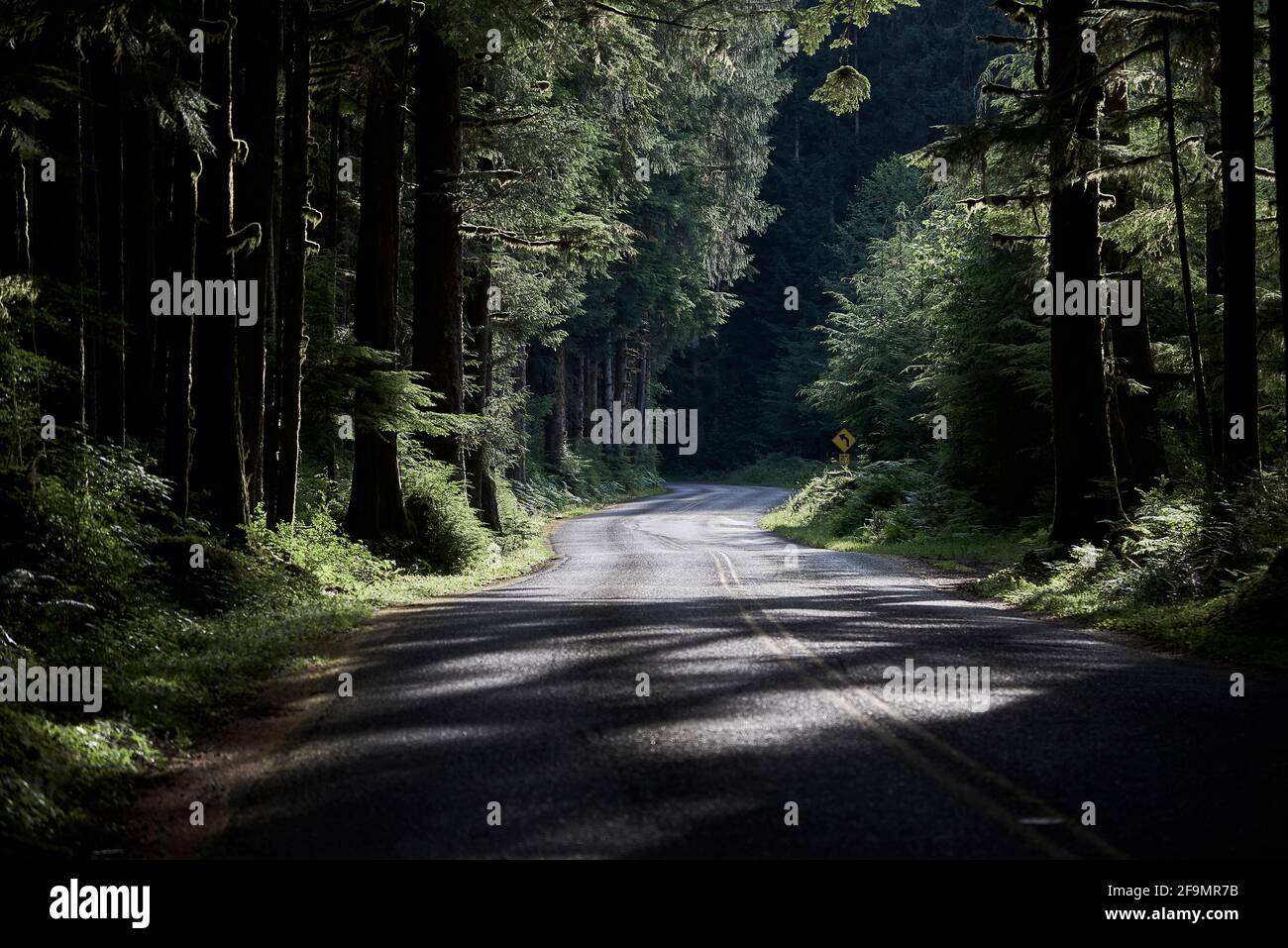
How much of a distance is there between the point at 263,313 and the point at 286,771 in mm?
12563

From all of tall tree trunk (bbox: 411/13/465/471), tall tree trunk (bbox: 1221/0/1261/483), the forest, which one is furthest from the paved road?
tall tree trunk (bbox: 411/13/465/471)

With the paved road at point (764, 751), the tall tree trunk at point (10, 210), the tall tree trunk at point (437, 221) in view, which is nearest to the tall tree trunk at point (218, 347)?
the tall tree trunk at point (10, 210)

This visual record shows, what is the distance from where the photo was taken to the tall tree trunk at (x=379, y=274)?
854 inches

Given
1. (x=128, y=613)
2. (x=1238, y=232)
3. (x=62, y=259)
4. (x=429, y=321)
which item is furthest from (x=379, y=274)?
(x=1238, y=232)

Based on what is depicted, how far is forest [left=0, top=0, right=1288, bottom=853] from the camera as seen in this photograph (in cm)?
1209

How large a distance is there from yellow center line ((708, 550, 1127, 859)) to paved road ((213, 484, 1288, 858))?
2 centimetres

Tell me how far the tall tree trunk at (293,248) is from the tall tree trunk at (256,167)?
23.2 inches

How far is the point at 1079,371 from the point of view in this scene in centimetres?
1956

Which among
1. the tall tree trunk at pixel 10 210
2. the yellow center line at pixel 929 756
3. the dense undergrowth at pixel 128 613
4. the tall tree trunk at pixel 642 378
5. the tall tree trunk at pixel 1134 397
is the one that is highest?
the tall tree trunk at pixel 642 378

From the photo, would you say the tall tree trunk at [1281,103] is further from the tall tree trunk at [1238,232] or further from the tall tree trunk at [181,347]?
the tall tree trunk at [181,347]

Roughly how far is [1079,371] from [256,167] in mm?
13029

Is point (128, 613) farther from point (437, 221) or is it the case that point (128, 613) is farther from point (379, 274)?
point (437, 221)

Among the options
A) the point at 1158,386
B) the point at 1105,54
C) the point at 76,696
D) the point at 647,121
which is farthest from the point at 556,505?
the point at 76,696

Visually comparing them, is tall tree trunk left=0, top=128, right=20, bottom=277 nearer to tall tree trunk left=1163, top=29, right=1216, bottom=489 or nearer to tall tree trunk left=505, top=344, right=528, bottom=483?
tall tree trunk left=1163, top=29, right=1216, bottom=489
